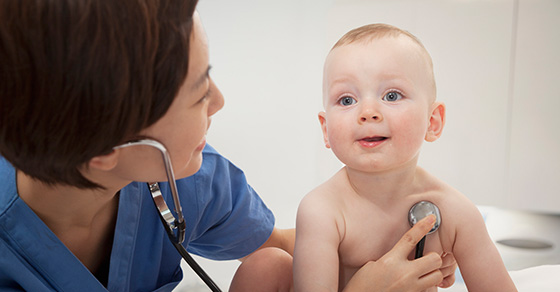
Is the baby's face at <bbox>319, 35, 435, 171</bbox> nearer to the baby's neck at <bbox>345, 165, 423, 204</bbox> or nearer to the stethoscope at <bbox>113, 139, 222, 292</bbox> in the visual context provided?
the baby's neck at <bbox>345, 165, 423, 204</bbox>

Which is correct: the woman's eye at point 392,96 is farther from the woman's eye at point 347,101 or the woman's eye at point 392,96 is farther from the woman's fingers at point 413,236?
the woman's fingers at point 413,236

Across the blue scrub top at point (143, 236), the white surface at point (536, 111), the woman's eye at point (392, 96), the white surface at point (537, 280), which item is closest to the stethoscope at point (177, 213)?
the blue scrub top at point (143, 236)

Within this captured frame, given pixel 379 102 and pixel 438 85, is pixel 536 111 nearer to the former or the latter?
pixel 438 85

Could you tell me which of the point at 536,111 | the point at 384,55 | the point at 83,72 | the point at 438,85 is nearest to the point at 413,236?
the point at 384,55

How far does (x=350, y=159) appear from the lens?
0.96 meters

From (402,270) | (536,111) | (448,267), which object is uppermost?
(402,270)

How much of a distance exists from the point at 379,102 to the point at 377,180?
0.52ft

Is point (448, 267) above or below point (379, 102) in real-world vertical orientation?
below

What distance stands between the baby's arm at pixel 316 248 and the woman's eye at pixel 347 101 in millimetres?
183

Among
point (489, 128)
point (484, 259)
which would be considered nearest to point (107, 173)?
point (484, 259)

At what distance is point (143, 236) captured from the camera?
3.41ft

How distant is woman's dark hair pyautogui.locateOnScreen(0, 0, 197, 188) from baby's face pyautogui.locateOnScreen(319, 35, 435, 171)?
324 millimetres

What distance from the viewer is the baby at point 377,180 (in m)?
0.95

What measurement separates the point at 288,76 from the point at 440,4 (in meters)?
0.79
